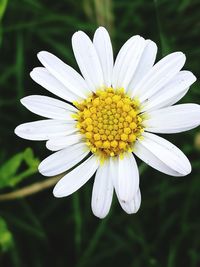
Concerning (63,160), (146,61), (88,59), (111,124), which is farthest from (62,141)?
(146,61)

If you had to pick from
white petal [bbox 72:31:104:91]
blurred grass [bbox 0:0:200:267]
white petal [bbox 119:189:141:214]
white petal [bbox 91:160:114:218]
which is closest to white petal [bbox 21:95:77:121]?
white petal [bbox 72:31:104:91]

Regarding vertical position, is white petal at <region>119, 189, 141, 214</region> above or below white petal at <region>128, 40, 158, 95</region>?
below

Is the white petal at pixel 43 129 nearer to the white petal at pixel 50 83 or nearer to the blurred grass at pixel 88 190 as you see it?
the white petal at pixel 50 83

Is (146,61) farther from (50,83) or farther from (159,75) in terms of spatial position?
(50,83)

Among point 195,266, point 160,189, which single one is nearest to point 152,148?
point 160,189

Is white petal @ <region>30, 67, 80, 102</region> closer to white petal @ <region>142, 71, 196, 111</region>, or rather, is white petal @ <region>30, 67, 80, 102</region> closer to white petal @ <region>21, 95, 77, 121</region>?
white petal @ <region>21, 95, 77, 121</region>

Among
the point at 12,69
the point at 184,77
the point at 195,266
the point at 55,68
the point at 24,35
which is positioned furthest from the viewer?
the point at 24,35

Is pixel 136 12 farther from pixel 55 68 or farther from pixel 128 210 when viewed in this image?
pixel 128 210

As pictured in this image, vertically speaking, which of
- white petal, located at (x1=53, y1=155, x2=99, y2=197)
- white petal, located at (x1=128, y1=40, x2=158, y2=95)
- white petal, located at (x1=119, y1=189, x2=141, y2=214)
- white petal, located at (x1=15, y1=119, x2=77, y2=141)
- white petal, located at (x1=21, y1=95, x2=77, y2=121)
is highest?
white petal, located at (x1=128, y1=40, x2=158, y2=95)
